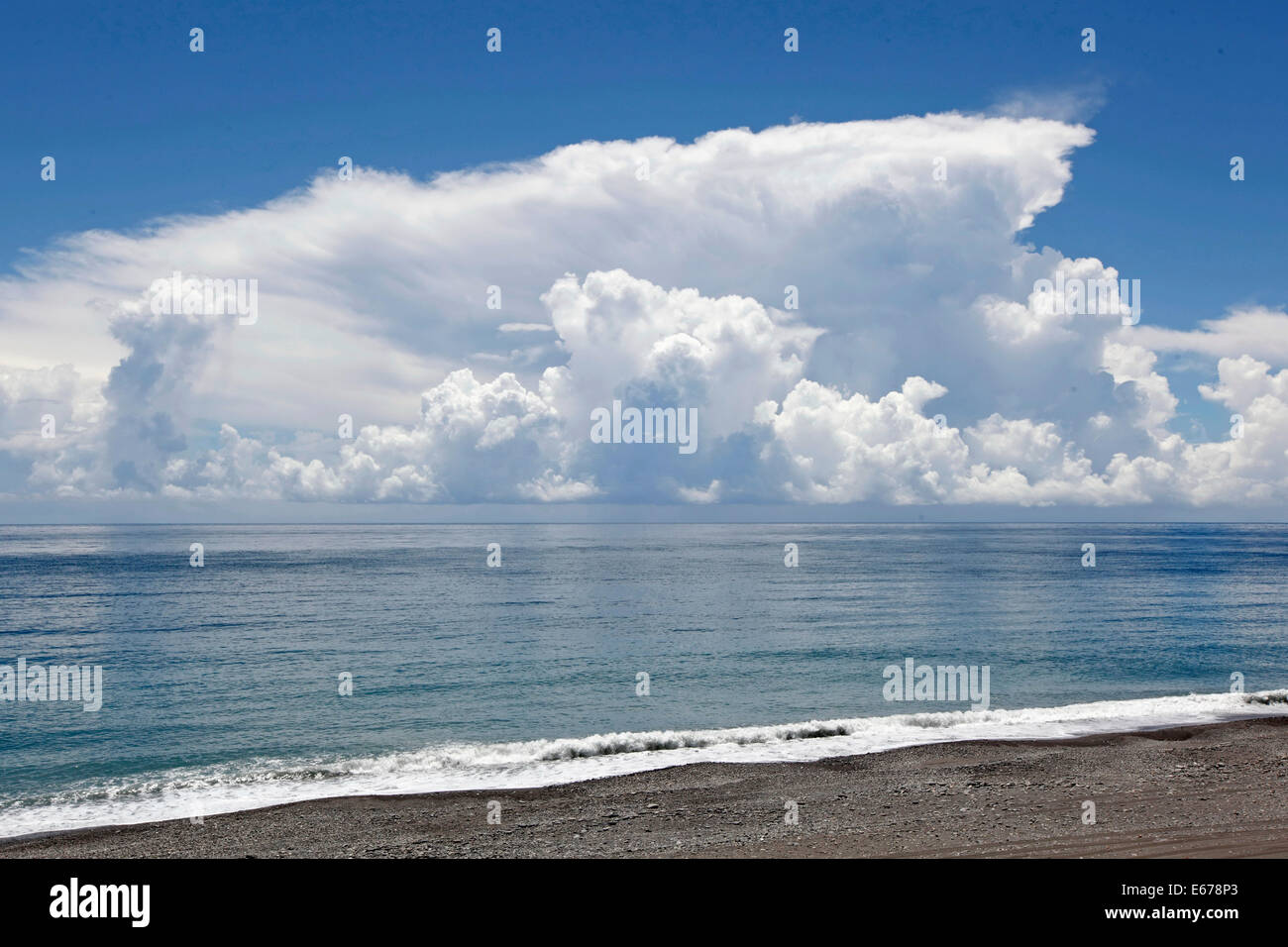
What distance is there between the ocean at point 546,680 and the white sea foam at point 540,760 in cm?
11

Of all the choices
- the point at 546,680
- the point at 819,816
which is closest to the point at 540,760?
the point at 819,816

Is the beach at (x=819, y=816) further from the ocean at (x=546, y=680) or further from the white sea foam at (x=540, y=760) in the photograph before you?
the ocean at (x=546, y=680)

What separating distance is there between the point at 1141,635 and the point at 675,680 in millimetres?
27894

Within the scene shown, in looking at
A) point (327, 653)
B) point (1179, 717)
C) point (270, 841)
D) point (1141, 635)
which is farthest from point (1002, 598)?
point (270, 841)

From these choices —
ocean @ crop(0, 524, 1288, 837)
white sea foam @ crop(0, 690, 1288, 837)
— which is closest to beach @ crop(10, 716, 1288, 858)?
white sea foam @ crop(0, 690, 1288, 837)

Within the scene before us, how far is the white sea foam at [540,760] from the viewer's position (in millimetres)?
18469

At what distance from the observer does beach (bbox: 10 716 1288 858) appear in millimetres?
13320

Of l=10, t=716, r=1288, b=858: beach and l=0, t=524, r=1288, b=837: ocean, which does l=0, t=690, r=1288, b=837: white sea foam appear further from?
l=10, t=716, r=1288, b=858: beach

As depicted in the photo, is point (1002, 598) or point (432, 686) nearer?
point (432, 686)

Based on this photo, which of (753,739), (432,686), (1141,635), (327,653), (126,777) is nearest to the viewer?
(126,777)

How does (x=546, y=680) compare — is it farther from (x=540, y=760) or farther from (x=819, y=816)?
(x=819, y=816)
